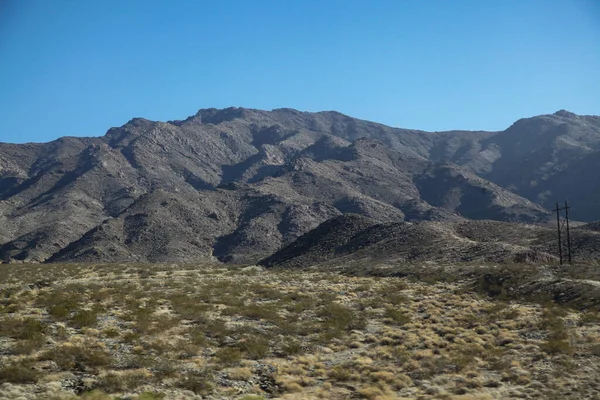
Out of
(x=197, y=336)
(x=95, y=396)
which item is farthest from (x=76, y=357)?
(x=197, y=336)

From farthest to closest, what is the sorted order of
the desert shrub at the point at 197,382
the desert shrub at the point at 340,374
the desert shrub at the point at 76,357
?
the desert shrub at the point at 340,374, the desert shrub at the point at 76,357, the desert shrub at the point at 197,382

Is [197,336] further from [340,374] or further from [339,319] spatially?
[339,319]

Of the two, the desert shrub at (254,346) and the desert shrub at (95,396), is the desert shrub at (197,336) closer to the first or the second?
the desert shrub at (254,346)

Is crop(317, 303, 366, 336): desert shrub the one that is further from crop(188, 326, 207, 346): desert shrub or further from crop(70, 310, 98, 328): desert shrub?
crop(70, 310, 98, 328): desert shrub

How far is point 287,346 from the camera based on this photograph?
849 inches

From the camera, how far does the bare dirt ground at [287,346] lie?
1633 cm

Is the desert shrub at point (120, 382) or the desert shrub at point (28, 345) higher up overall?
the desert shrub at point (28, 345)

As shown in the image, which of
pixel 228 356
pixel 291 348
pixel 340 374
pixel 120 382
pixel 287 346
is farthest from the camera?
pixel 287 346

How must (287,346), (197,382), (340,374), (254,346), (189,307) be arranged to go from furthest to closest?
(189,307) < (287,346) < (254,346) < (340,374) < (197,382)

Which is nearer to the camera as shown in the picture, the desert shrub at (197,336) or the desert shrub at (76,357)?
the desert shrub at (76,357)

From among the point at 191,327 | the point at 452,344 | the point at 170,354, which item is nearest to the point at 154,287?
the point at 191,327

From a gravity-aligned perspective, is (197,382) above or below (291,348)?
above

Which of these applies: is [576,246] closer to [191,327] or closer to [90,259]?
[191,327]

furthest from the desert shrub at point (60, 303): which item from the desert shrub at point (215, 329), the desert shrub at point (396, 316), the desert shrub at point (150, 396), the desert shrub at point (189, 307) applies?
the desert shrub at point (396, 316)
